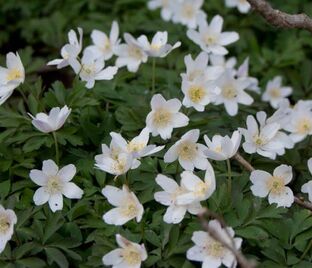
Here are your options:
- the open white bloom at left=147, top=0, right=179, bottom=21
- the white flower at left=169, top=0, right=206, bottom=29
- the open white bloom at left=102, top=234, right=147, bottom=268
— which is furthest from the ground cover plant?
the open white bloom at left=147, top=0, right=179, bottom=21

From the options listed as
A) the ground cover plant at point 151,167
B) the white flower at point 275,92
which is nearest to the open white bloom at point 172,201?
the ground cover plant at point 151,167

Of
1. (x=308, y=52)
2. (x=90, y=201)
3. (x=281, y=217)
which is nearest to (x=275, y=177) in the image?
(x=281, y=217)

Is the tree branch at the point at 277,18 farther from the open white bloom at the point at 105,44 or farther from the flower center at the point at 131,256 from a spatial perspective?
the flower center at the point at 131,256

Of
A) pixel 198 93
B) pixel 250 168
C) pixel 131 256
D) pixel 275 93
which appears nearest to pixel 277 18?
pixel 198 93

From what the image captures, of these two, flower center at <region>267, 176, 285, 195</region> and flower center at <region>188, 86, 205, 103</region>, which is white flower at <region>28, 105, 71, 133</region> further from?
flower center at <region>267, 176, 285, 195</region>

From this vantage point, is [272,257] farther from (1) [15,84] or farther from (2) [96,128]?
(1) [15,84]
